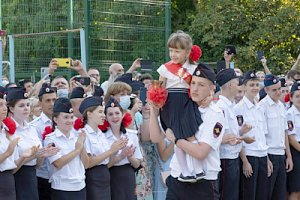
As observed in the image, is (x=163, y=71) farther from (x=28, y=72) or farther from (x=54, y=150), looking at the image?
(x=28, y=72)

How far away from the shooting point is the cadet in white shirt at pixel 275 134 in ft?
35.3

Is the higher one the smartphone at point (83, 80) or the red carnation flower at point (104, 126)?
the smartphone at point (83, 80)

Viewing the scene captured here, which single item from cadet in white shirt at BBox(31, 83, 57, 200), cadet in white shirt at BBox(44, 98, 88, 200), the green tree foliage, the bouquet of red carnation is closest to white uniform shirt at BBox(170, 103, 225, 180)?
the bouquet of red carnation

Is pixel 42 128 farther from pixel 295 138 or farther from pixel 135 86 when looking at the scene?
pixel 295 138

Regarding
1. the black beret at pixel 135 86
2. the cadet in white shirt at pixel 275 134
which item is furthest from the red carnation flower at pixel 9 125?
the cadet in white shirt at pixel 275 134

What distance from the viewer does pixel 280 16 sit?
22.1 m

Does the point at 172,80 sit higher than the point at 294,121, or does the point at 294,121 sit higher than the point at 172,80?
the point at 172,80

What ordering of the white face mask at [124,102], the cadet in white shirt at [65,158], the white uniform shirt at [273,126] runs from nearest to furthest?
the cadet in white shirt at [65,158]
the white face mask at [124,102]
the white uniform shirt at [273,126]

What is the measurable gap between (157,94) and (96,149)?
2209 millimetres

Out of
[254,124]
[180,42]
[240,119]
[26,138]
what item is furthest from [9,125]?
[254,124]

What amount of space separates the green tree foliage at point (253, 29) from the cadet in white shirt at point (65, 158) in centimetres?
1460

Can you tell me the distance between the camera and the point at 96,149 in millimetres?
8594

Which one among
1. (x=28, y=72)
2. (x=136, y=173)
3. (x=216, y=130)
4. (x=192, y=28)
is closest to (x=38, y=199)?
(x=136, y=173)

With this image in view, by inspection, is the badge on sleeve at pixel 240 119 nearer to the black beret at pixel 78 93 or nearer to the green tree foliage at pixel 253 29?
the black beret at pixel 78 93
